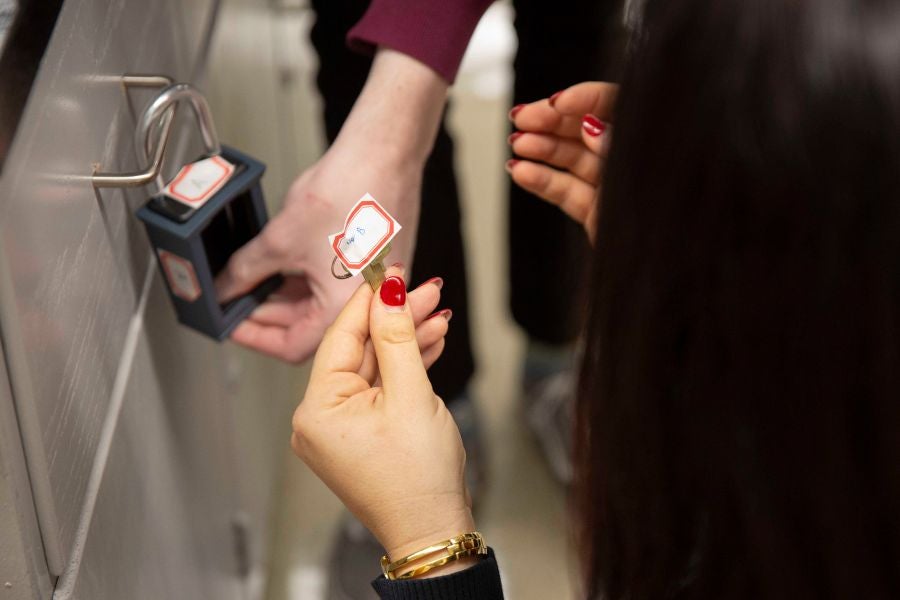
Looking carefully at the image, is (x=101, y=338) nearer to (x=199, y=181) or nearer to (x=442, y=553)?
(x=199, y=181)

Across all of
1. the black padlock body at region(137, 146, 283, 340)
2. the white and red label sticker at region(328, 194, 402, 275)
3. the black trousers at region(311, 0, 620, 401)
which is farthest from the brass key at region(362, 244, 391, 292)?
the black trousers at region(311, 0, 620, 401)

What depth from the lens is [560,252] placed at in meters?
1.33

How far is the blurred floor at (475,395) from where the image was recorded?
119cm

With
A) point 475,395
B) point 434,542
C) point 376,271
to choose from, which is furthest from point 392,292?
point 475,395

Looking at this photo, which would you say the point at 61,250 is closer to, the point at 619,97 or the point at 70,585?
the point at 70,585

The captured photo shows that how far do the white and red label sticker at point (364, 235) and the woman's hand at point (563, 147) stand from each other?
20 cm

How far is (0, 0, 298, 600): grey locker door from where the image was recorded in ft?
1.86

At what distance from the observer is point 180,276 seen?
2.57 feet

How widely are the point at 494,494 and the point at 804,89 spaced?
1056mm

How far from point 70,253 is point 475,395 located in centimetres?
96

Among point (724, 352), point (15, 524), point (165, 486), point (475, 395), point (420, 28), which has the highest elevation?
point (420, 28)

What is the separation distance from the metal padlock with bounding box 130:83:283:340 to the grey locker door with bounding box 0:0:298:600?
0.02 m

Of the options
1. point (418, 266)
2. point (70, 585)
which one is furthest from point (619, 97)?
point (418, 266)

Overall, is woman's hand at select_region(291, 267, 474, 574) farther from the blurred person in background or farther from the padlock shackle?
the padlock shackle
